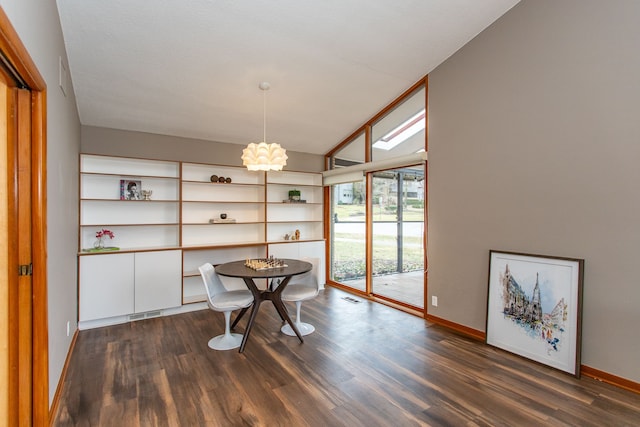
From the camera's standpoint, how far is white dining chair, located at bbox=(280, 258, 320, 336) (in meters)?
3.47

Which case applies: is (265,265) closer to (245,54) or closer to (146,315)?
(146,315)

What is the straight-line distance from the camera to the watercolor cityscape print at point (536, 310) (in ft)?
9.04

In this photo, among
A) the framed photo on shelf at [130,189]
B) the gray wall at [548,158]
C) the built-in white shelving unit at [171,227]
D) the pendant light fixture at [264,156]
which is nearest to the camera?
the gray wall at [548,158]

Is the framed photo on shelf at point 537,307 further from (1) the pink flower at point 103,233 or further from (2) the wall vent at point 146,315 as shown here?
(1) the pink flower at point 103,233

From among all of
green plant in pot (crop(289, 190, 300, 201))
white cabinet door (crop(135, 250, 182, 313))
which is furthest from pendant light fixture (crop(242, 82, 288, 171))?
green plant in pot (crop(289, 190, 300, 201))

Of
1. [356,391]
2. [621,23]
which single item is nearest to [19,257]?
[356,391]

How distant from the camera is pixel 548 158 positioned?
287 centimetres

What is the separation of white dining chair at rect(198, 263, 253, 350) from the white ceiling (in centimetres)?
208

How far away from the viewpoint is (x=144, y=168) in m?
4.38

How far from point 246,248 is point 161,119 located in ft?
7.30

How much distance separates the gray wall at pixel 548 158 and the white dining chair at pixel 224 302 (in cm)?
228

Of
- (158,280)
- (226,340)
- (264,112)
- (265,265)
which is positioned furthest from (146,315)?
(264,112)

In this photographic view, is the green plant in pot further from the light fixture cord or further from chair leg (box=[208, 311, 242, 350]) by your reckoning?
chair leg (box=[208, 311, 242, 350])

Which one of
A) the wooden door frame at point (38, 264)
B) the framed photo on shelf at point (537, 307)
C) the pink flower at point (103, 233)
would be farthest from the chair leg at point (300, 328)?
the pink flower at point (103, 233)
